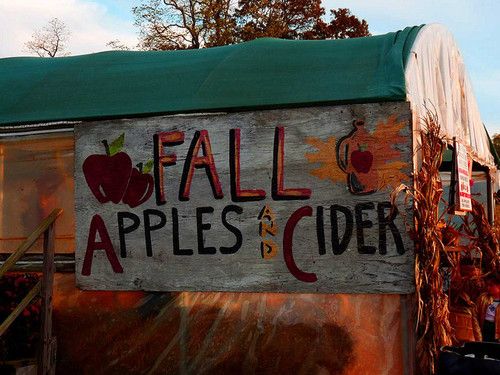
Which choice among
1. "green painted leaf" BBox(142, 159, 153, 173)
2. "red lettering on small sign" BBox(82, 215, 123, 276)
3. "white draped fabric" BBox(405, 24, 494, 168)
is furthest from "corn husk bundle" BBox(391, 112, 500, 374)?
"red lettering on small sign" BBox(82, 215, 123, 276)

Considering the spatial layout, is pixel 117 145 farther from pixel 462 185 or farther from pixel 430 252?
pixel 462 185

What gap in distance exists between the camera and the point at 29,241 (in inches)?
245

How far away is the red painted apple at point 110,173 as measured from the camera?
642 centimetres

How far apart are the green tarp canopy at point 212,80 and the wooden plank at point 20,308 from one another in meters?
1.55

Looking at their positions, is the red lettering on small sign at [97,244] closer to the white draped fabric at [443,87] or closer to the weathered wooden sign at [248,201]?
the weathered wooden sign at [248,201]

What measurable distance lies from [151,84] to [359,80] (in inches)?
76.1

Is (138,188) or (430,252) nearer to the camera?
(430,252)

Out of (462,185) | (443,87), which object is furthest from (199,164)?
(443,87)

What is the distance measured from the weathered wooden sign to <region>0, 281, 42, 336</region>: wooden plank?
404 mm

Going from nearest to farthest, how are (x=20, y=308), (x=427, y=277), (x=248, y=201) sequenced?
(x=427, y=277) → (x=248, y=201) → (x=20, y=308)

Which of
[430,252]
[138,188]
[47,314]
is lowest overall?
[47,314]

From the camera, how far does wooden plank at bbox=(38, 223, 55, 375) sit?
640 cm

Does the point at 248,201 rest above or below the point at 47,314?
above

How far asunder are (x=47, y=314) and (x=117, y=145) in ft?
5.31
